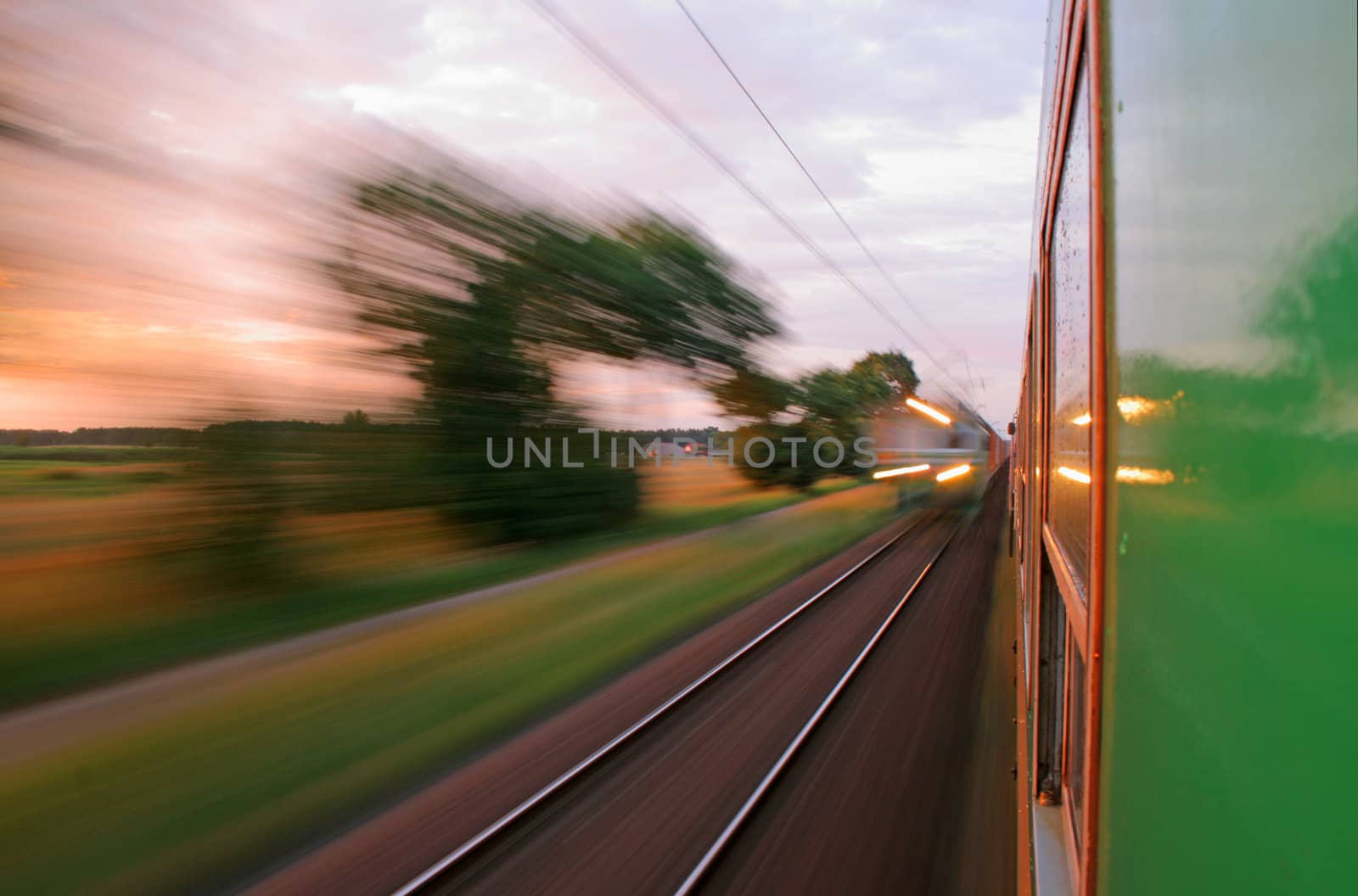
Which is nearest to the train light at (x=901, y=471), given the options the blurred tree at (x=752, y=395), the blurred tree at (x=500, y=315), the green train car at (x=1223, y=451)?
the blurred tree at (x=752, y=395)

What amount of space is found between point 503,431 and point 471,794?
668cm

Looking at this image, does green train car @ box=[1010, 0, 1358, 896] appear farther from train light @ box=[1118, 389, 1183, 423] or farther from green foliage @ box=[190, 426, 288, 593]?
green foliage @ box=[190, 426, 288, 593]

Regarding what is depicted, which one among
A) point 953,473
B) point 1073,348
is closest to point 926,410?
point 953,473

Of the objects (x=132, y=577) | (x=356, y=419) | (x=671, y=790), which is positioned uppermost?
(x=356, y=419)

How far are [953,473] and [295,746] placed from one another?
18.8 m

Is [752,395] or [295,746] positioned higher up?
[752,395]

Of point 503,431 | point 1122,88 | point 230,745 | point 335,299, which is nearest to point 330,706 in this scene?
point 230,745

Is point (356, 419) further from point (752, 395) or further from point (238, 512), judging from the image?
point (752, 395)

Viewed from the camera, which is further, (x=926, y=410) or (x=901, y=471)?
(x=901, y=471)

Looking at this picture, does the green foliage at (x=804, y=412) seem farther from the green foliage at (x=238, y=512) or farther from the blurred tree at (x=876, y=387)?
the green foliage at (x=238, y=512)

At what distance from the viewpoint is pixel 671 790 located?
4.69 m

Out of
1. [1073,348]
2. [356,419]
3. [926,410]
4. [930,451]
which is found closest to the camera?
[1073,348]

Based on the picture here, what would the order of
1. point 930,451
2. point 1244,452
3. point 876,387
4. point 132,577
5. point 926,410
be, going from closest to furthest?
point 1244,452, point 132,577, point 926,410, point 930,451, point 876,387

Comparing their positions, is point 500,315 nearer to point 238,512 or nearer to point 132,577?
point 238,512
